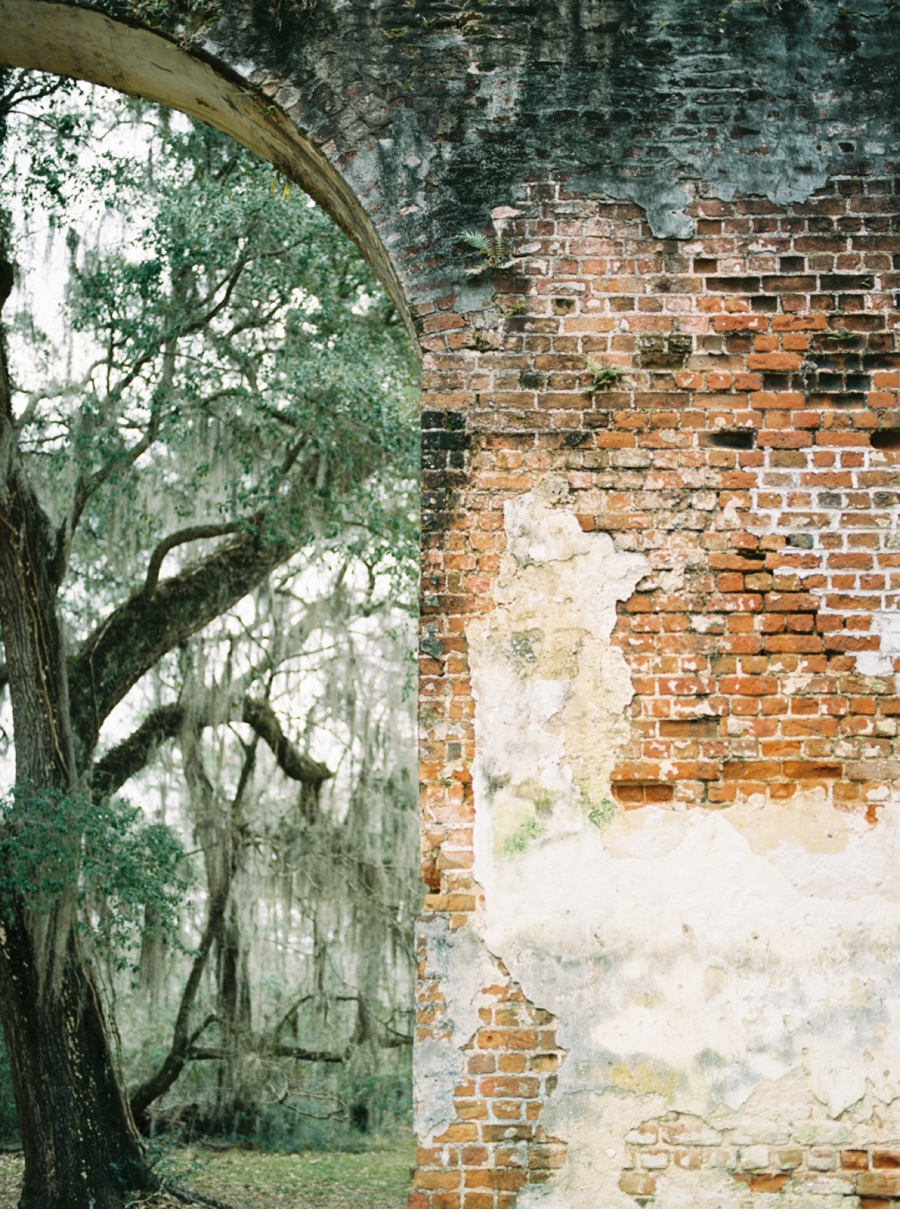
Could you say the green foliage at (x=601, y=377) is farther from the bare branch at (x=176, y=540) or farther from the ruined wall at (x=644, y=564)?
the bare branch at (x=176, y=540)

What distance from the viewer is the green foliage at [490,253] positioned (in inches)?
125

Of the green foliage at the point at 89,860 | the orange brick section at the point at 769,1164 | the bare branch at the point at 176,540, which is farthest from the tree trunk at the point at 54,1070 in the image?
the orange brick section at the point at 769,1164

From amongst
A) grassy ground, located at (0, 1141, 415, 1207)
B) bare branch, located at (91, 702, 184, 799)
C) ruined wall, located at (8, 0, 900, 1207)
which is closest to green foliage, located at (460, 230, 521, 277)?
ruined wall, located at (8, 0, 900, 1207)

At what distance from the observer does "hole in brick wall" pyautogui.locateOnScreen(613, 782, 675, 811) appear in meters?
2.94

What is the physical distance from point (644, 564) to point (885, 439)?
2.60 ft

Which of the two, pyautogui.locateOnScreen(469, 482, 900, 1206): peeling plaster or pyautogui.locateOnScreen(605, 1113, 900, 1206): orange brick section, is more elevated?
pyautogui.locateOnScreen(469, 482, 900, 1206): peeling plaster

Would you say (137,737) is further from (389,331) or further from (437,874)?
(437,874)

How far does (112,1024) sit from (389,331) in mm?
5076

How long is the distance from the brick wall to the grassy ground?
580 cm

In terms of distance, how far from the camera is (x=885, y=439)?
311cm

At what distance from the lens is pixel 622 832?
293 cm

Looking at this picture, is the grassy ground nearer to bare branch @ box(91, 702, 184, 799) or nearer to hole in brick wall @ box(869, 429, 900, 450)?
bare branch @ box(91, 702, 184, 799)

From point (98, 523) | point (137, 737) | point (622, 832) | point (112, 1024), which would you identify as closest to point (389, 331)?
point (98, 523)

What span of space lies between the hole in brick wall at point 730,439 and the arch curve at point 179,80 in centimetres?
95
